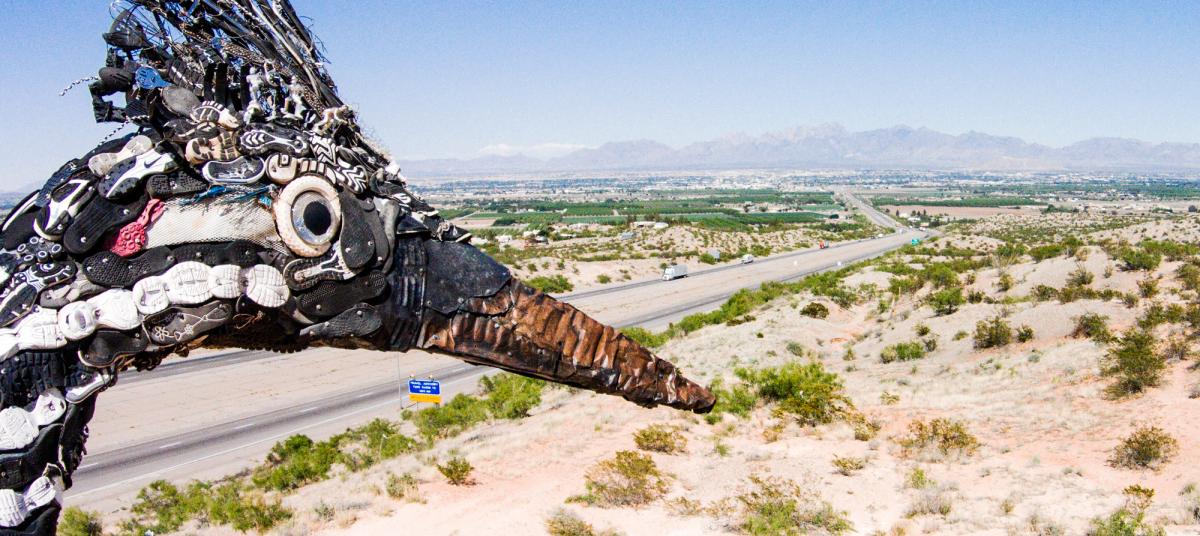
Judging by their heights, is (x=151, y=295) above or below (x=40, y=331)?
above

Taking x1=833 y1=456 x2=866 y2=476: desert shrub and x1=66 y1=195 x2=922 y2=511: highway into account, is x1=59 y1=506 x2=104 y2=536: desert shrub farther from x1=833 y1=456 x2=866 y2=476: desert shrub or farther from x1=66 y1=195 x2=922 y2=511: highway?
x1=833 y1=456 x2=866 y2=476: desert shrub

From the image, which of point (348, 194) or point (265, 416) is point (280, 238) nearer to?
point (348, 194)

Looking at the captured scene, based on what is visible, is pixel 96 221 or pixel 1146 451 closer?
pixel 96 221

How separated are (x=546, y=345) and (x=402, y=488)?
9053 mm

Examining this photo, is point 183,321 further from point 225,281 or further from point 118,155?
point 118,155

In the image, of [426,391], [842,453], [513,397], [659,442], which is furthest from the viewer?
[513,397]

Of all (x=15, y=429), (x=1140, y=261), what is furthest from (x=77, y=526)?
(x=1140, y=261)

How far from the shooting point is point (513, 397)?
19688 mm

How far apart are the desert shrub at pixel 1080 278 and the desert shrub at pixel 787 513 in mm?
22800

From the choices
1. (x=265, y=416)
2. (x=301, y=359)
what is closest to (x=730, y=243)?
(x=301, y=359)

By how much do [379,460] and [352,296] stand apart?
498 inches

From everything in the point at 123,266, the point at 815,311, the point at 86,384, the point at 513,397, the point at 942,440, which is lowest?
the point at 815,311

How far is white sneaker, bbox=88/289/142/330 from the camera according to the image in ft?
10.4

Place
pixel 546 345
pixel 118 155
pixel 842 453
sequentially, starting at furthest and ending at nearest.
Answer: pixel 842 453, pixel 546 345, pixel 118 155
